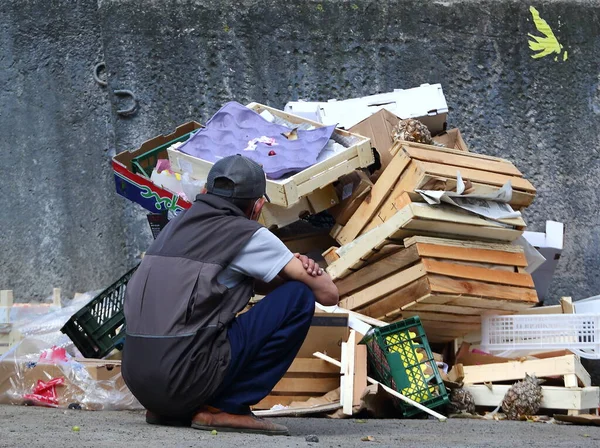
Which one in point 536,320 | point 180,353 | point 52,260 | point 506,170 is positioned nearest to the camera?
point 180,353

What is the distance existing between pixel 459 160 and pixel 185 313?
97.3 inches

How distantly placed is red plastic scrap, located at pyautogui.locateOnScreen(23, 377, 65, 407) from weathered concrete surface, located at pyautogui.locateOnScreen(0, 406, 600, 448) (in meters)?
0.14

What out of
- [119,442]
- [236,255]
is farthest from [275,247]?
[119,442]

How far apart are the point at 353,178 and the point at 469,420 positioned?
155 cm

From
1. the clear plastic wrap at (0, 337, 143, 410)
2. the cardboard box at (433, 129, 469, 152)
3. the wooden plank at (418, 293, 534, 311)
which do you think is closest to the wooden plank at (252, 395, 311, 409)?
the clear plastic wrap at (0, 337, 143, 410)

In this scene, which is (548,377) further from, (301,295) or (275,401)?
(301,295)

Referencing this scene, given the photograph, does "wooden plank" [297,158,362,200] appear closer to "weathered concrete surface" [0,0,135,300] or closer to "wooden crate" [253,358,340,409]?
"wooden crate" [253,358,340,409]

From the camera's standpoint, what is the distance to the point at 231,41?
6.60 metres

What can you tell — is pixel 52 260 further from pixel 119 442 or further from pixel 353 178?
pixel 119 442

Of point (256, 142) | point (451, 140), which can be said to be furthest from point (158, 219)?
point (451, 140)

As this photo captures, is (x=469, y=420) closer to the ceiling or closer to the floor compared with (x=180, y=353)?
closer to the floor

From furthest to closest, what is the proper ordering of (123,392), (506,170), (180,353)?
(506,170) → (123,392) → (180,353)

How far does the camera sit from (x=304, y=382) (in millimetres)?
4613

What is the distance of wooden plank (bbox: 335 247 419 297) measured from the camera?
4.89 metres
